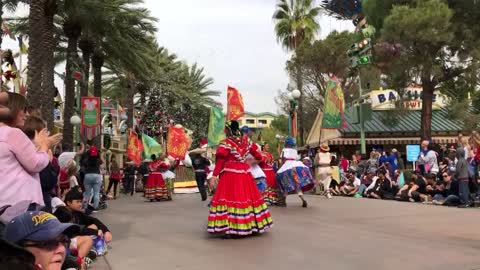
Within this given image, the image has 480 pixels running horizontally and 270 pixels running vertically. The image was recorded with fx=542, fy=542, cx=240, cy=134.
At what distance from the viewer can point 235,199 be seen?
26.9ft

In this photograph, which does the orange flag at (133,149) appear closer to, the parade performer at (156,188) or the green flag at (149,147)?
the green flag at (149,147)

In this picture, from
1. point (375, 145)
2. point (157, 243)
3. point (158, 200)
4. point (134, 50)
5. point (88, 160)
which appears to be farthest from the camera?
point (375, 145)

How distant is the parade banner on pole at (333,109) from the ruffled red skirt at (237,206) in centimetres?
1015

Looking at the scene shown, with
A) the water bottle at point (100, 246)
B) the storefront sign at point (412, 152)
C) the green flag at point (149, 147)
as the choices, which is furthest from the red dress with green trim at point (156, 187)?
the storefront sign at point (412, 152)

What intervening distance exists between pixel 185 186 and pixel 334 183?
820 centimetres

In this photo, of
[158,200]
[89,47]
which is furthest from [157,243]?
[89,47]

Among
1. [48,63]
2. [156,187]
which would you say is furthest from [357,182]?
[48,63]

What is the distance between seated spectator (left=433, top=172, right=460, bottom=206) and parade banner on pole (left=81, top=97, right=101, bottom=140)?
46.8 feet

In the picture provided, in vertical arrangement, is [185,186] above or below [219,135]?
below

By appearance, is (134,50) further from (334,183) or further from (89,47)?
(334,183)

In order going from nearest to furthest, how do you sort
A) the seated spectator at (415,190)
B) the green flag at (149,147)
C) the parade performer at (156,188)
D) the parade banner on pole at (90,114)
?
the seated spectator at (415,190) < the parade performer at (156,188) < the parade banner on pole at (90,114) < the green flag at (149,147)

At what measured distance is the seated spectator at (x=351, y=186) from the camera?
17.9 metres

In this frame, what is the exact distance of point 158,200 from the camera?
18328 mm

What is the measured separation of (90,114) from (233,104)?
6.42m
